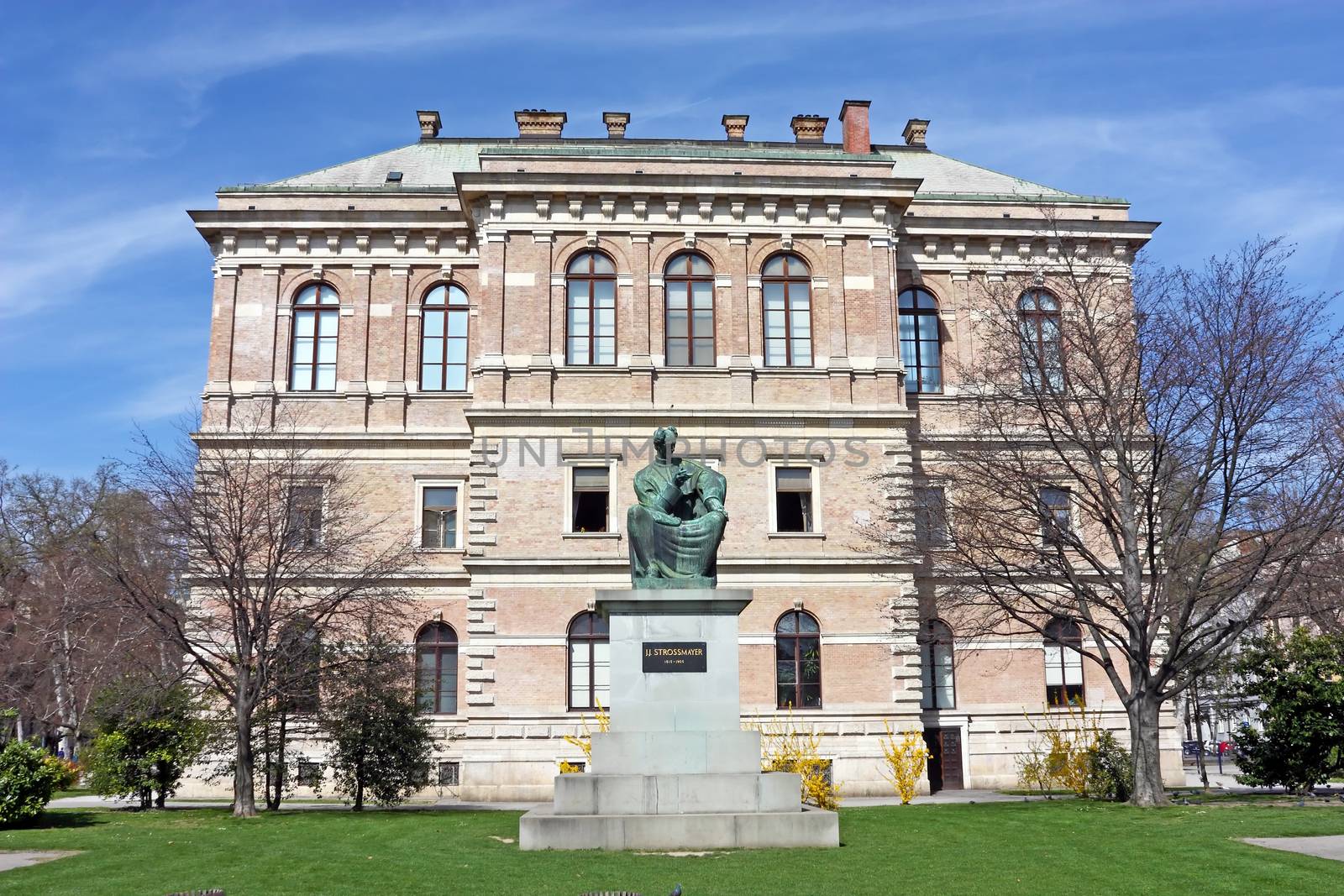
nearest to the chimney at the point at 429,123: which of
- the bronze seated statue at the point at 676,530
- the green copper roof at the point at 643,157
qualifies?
the green copper roof at the point at 643,157

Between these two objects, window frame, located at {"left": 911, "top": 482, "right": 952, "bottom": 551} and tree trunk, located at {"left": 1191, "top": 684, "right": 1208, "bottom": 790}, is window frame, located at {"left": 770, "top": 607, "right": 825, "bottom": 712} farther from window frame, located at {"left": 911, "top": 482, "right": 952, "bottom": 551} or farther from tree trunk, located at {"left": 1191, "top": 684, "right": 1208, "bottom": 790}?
tree trunk, located at {"left": 1191, "top": 684, "right": 1208, "bottom": 790}

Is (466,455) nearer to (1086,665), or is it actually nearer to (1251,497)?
(1086,665)

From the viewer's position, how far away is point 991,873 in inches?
596

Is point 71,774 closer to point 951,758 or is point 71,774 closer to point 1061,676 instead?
point 951,758

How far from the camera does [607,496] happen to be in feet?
109

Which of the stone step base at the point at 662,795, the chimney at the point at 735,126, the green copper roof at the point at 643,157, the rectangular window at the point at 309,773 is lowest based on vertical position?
the rectangular window at the point at 309,773

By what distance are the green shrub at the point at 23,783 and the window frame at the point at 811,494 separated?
57.8ft

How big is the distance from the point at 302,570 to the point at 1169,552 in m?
19.0

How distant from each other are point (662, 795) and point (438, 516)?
68.1 ft

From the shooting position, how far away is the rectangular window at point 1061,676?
34.6 meters

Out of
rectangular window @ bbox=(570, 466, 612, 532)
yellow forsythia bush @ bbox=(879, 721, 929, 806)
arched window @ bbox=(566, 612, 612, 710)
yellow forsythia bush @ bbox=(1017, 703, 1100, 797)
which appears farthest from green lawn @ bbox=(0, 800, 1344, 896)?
rectangular window @ bbox=(570, 466, 612, 532)

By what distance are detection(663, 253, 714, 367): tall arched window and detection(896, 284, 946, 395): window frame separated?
19.5 ft

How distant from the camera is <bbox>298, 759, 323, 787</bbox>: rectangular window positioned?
96.4 ft

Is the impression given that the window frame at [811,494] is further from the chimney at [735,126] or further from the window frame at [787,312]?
the chimney at [735,126]
